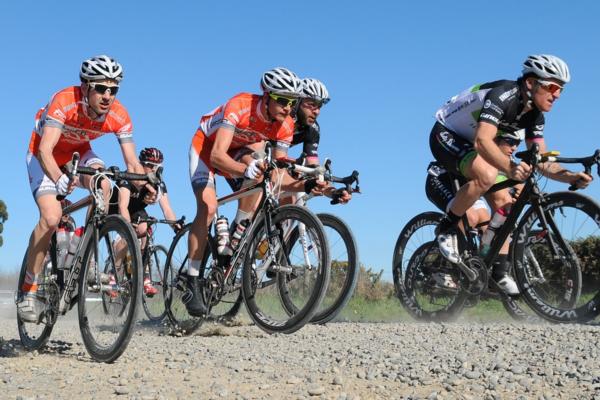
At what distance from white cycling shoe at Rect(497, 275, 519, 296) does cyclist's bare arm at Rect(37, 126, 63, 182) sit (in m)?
4.73

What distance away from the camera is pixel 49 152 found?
7902 mm

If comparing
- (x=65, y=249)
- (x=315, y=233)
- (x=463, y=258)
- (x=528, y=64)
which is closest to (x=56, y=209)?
(x=65, y=249)

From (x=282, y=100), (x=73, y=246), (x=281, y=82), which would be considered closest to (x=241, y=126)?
(x=282, y=100)

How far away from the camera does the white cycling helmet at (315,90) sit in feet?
36.7

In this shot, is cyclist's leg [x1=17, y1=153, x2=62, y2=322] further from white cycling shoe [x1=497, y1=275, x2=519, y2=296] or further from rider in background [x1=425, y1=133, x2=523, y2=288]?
white cycling shoe [x1=497, y1=275, x2=519, y2=296]

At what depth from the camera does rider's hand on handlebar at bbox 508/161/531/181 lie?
27.8 feet

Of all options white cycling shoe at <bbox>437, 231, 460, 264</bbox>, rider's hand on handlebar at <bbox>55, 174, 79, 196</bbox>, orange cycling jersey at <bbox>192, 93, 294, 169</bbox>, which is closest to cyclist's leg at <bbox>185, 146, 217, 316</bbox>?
orange cycling jersey at <bbox>192, 93, 294, 169</bbox>

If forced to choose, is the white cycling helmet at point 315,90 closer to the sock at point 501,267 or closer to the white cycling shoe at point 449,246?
the white cycling shoe at point 449,246

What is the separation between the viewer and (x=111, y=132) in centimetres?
850

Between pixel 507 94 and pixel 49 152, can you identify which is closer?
pixel 49 152

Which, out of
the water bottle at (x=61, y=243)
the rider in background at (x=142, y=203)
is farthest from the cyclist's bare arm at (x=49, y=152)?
the rider in background at (x=142, y=203)

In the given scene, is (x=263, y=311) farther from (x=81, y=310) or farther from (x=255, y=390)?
(x=255, y=390)

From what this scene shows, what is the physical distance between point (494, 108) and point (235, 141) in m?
2.79

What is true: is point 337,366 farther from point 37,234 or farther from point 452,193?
point 452,193
